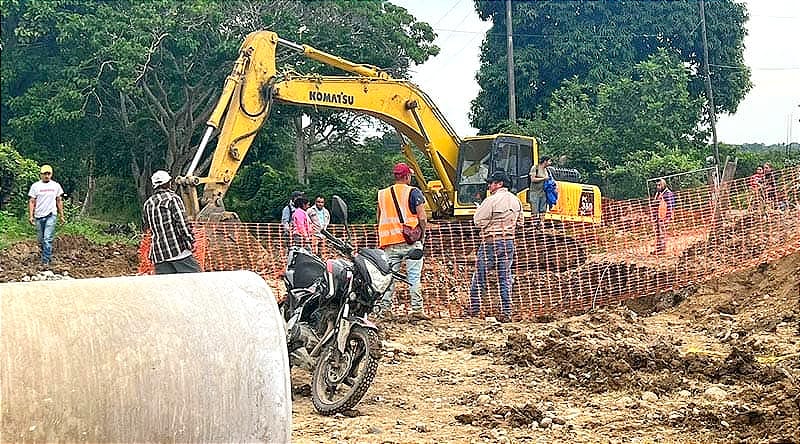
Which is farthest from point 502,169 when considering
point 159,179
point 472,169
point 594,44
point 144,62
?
point 594,44

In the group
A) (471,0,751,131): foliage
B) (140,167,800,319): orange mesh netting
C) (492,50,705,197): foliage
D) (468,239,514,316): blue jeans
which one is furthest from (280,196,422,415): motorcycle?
(471,0,751,131): foliage

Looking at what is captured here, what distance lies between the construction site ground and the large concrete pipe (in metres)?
1.69

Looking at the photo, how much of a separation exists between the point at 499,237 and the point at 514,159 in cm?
515

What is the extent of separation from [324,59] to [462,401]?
30.7 ft

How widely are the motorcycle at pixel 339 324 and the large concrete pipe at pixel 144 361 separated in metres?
1.90

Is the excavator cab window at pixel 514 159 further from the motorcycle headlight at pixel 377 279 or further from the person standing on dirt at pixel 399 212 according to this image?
the motorcycle headlight at pixel 377 279

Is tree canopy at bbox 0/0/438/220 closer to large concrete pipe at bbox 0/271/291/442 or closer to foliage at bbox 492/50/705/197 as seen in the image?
foliage at bbox 492/50/705/197

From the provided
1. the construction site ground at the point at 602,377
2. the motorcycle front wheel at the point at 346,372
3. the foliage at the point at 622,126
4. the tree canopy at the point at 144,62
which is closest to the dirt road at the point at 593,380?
the construction site ground at the point at 602,377

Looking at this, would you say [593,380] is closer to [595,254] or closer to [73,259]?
[595,254]

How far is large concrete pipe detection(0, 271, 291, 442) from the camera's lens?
126 inches

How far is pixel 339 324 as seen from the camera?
5848 millimetres

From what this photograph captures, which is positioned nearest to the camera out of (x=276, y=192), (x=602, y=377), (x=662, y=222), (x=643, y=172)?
(x=602, y=377)

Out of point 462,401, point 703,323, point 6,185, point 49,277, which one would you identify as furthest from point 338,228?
point 6,185

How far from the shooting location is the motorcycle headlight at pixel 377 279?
578 centimetres
